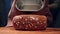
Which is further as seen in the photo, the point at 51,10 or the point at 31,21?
the point at 51,10

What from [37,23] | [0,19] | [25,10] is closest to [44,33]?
[37,23]

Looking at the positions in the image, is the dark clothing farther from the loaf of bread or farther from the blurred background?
the loaf of bread

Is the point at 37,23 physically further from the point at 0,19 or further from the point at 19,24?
the point at 0,19

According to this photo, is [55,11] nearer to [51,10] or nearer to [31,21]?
[51,10]

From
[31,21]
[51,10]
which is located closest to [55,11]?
[51,10]

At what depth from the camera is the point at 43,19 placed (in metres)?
0.67

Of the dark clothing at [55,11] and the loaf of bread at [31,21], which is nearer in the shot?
the loaf of bread at [31,21]

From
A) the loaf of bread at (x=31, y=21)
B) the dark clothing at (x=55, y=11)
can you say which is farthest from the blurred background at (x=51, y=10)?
the loaf of bread at (x=31, y=21)

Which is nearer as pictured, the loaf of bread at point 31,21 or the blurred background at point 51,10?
the loaf of bread at point 31,21

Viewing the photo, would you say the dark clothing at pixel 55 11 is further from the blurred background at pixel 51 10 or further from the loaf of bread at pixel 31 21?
the loaf of bread at pixel 31 21

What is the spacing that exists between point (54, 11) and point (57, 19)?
0.05 metres

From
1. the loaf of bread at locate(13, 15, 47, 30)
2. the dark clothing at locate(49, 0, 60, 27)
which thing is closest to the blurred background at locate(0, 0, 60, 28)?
the dark clothing at locate(49, 0, 60, 27)

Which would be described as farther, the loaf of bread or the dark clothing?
the dark clothing

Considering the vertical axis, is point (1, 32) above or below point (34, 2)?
below
